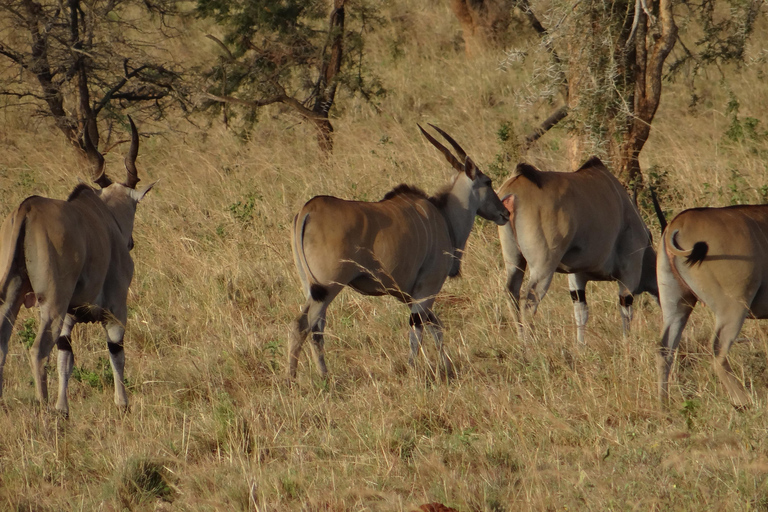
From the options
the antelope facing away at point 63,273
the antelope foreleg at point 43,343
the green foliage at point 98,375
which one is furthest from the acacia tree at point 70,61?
the antelope foreleg at point 43,343

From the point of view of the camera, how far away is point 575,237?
19.8 feet

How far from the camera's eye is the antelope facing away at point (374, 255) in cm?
520

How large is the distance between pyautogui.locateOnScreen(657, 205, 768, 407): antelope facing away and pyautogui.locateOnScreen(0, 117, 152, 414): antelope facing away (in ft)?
9.73

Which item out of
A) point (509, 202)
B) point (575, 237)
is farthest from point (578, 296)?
point (509, 202)

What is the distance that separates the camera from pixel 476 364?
5367 millimetres

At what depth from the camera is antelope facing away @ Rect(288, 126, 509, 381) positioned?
17.1ft

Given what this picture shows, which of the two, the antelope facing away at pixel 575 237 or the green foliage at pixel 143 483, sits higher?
the antelope facing away at pixel 575 237

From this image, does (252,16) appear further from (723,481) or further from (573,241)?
(723,481)

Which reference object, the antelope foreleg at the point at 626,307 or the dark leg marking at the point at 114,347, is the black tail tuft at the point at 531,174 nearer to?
the antelope foreleg at the point at 626,307

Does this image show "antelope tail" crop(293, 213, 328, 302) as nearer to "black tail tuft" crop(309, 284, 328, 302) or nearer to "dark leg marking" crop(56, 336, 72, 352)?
"black tail tuft" crop(309, 284, 328, 302)

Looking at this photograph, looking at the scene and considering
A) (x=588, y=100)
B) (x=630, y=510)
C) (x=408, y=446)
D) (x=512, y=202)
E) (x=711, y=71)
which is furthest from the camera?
(x=711, y=71)

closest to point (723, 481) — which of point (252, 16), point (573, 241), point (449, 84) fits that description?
point (573, 241)

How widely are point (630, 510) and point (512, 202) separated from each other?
2.92 metres

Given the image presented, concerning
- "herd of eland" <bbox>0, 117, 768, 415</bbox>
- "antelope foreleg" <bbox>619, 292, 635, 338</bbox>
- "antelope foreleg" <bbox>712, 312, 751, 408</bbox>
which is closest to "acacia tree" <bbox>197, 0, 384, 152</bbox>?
"herd of eland" <bbox>0, 117, 768, 415</bbox>
